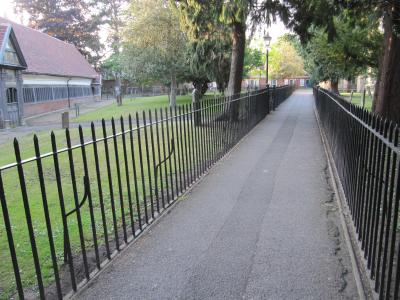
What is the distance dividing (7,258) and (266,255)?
336 cm

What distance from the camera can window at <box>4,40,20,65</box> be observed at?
86.3 feet

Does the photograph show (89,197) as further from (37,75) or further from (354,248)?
(37,75)

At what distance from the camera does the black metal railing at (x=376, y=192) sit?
313 centimetres

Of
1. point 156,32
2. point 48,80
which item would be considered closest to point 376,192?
point 156,32

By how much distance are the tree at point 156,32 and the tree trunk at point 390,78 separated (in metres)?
15.9

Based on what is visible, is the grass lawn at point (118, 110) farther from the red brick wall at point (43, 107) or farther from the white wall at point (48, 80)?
the white wall at point (48, 80)

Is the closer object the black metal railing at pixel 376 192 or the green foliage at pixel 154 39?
the black metal railing at pixel 376 192

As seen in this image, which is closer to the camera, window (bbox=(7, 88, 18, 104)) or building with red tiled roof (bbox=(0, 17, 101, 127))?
building with red tiled roof (bbox=(0, 17, 101, 127))

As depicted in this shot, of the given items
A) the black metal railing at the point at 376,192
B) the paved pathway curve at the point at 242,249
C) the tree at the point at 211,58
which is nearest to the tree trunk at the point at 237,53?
the tree at the point at 211,58

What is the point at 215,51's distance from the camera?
71.7 feet

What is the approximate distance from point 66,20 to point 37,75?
31999mm

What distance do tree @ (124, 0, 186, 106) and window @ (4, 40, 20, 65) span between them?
8.02 metres

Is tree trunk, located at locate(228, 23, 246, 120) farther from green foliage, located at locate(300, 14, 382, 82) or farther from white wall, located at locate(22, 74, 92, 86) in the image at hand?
white wall, located at locate(22, 74, 92, 86)

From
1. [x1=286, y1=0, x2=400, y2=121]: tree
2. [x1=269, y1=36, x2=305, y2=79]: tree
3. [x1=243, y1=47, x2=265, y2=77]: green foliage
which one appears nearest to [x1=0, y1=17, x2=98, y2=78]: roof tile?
[x1=243, y1=47, x2=265, y2=77]: green foliage
